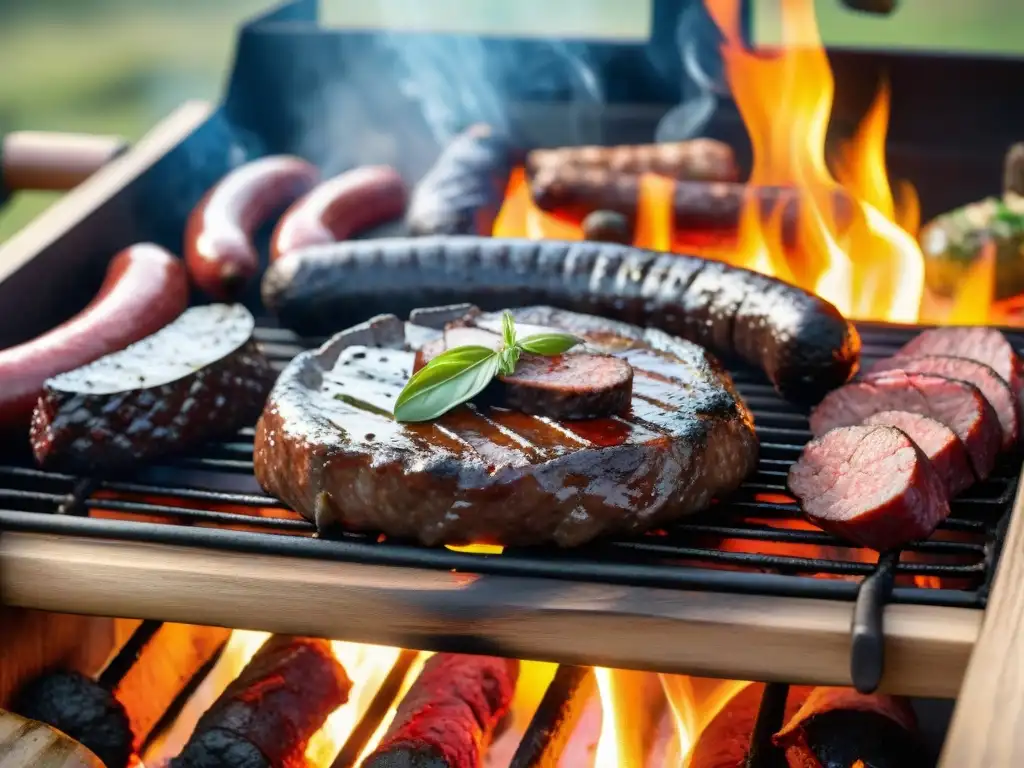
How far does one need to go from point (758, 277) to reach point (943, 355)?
50 centimetres

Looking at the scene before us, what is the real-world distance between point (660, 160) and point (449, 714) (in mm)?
2401

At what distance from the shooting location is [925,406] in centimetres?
251

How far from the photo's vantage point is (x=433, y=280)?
3.22 m

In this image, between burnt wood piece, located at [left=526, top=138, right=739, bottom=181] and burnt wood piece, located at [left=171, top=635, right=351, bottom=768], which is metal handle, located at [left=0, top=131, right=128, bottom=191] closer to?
burnt wood piece, located at [left=526, top=138, right=739, bottom=181]

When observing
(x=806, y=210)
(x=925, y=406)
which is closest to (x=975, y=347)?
(x=925, y=406)

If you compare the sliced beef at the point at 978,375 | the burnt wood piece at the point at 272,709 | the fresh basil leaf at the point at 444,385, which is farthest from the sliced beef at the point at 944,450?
the burnt wood piece at the point at 272,709

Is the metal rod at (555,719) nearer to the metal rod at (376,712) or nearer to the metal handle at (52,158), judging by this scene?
the metal rod at (376,712)

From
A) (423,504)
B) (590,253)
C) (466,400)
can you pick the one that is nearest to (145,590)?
(423,504)

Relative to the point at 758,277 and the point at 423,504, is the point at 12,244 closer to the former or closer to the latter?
the point at 423,504

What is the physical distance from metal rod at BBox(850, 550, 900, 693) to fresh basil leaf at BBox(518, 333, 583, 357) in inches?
30.0

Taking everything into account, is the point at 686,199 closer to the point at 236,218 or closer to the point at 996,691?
the point at 236,218

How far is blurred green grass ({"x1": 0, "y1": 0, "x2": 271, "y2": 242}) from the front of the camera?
9.25 metres

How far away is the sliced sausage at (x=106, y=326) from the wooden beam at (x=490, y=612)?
0.60m

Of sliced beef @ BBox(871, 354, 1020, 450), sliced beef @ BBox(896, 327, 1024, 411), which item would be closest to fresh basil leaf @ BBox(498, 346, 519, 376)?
sliced beef @ BBox(871, 354, 1020, 450)
